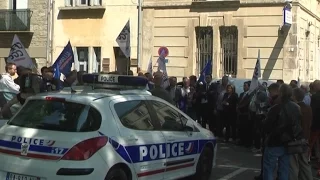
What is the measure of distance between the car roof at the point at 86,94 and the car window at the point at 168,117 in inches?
11.7

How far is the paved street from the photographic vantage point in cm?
950

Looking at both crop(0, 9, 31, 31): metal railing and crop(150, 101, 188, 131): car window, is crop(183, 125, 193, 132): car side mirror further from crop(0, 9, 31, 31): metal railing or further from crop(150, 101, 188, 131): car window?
crop(0, 9, 31, 31): metal railing

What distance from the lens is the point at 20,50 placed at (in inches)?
497

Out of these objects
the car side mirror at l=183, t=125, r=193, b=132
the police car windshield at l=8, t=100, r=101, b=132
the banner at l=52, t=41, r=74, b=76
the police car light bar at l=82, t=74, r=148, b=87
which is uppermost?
the banner at l=52, t=41, r=74, b=76

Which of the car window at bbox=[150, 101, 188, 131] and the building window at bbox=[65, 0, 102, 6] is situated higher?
the building window at bbox=[65, 0, 102, 6]

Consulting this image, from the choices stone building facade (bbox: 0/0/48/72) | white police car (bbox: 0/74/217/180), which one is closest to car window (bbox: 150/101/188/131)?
white police car (bbox: 0/74/217/180)

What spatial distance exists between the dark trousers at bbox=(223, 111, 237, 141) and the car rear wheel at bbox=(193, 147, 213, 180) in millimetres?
5128

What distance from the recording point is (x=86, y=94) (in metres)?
6.84

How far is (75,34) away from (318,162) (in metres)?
15.3

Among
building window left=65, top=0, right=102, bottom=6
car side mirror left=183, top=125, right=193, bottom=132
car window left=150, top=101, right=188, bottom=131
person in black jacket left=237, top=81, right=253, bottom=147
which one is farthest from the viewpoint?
building window left=65, top=0, right=102, bottom=6

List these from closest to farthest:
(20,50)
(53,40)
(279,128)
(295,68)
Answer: (279,128) < (20,50) < (295,68) < (53,40)

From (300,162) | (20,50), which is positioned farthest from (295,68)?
(300,162)

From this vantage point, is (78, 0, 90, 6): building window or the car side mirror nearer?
the car side mirror

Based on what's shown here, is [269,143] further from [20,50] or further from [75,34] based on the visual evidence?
[75,34]
